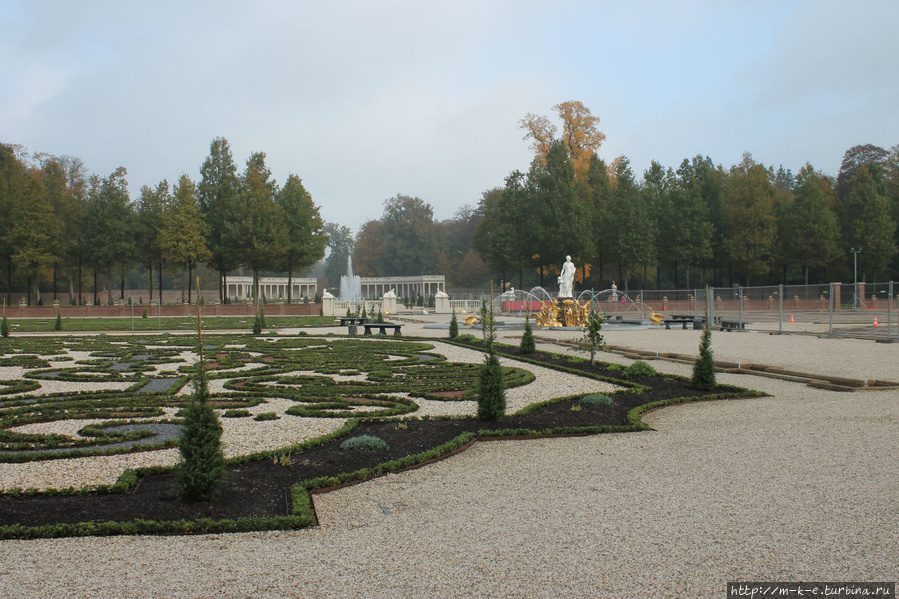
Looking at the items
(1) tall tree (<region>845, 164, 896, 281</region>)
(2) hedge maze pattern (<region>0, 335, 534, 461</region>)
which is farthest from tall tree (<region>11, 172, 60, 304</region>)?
(1) tall tree (<region>845, 164, 896, 281</region>)

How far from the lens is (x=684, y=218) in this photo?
169 ft

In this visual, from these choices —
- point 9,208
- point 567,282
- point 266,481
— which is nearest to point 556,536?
point 266,481

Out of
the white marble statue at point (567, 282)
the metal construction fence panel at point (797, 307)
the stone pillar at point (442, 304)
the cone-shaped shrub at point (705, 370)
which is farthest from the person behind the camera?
the stone pillar at point (442, 304)

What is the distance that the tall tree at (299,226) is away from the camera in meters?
54.0

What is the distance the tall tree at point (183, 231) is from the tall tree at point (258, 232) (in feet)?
8.71

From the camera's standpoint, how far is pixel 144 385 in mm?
12078

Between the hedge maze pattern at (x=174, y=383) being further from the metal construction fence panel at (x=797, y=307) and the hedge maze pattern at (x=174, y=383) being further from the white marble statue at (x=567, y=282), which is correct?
the white marble statue at (x=567, y=282)

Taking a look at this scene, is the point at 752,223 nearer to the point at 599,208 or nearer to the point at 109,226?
the point at 599,208

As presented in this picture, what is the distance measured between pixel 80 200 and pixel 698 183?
5501 centimetres

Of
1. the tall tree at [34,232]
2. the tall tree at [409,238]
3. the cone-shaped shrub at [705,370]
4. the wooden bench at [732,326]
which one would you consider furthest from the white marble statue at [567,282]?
the tall tree at [409,238]

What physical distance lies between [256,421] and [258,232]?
4255 centimetres

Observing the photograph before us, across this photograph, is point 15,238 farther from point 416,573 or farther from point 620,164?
point 416,573

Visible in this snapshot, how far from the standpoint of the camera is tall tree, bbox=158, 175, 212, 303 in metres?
49.9

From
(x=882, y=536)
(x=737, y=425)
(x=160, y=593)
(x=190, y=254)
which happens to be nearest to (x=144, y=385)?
(x=160, y=593)
